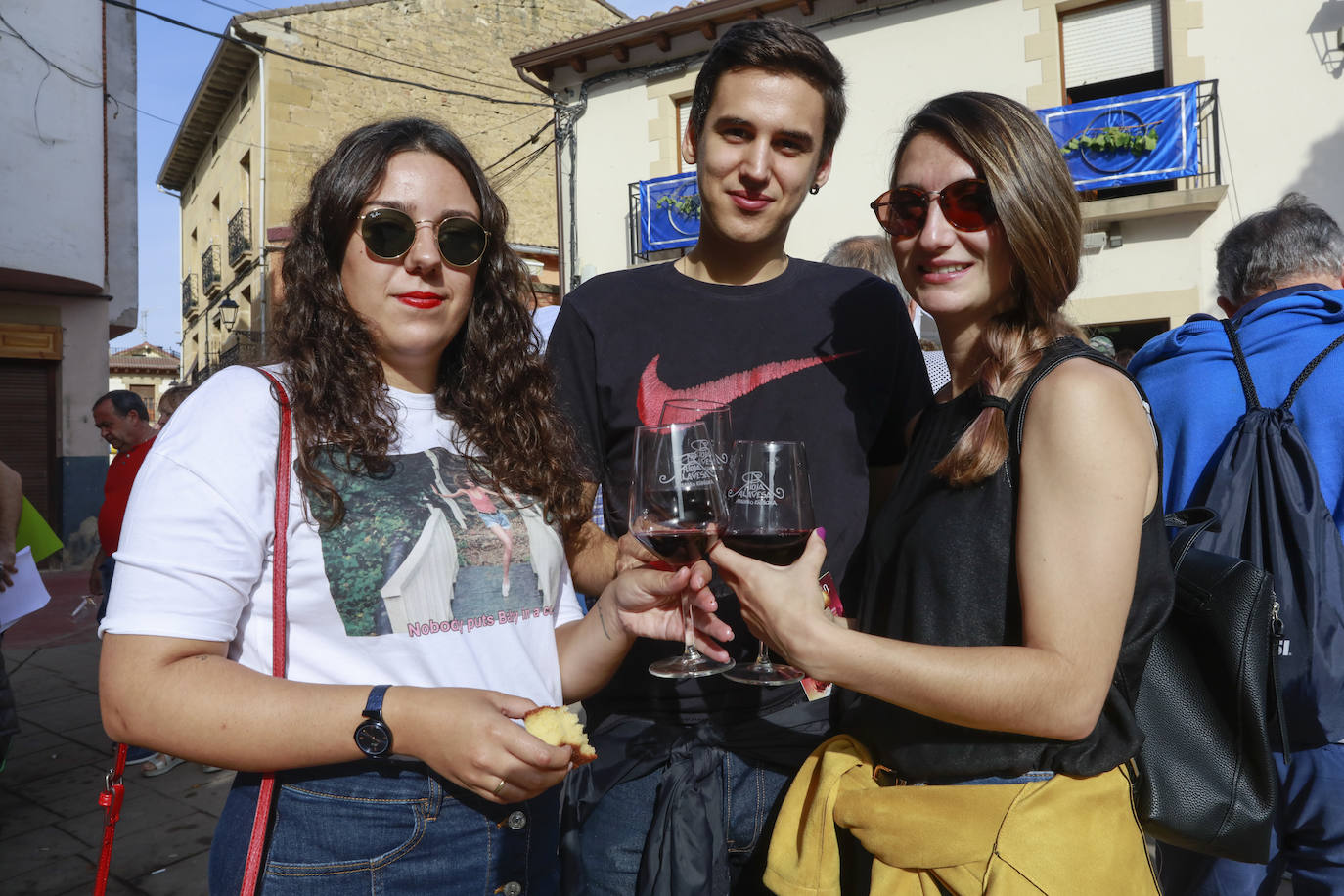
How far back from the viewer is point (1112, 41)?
10133 mm

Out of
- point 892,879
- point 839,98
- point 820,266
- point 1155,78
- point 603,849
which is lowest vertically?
point 603,849

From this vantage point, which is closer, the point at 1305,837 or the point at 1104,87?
the point at 1305,837

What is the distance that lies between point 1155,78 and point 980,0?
2297mm

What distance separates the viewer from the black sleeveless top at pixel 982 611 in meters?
1.38

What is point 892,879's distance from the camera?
1382 millimetres

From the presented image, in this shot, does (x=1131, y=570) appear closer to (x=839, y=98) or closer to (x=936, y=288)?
(x=936, y=288)

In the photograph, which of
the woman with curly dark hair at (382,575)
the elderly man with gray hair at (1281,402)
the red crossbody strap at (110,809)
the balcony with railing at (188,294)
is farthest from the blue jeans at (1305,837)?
the balcony with railing at (188,294)

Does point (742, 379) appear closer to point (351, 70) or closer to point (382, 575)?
point (382, 575)

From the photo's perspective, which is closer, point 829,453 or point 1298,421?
point 829,453

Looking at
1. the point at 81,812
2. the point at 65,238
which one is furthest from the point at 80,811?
the point at 65,238

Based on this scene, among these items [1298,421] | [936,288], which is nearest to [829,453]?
[936,288]

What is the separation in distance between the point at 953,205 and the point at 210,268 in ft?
83.6

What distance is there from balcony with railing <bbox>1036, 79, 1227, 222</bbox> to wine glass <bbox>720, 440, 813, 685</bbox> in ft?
30.0

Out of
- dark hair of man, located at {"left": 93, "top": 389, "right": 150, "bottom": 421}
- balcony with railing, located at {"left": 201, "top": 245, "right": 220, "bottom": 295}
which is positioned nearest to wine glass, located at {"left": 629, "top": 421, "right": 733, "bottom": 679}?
dark hair of man, located at {"left": 93, "top": 389, "right": 150, "bottom": 421}
